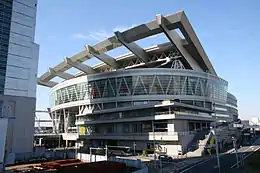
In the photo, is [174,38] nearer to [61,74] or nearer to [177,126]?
[177,126]

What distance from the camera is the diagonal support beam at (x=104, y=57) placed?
245 feet

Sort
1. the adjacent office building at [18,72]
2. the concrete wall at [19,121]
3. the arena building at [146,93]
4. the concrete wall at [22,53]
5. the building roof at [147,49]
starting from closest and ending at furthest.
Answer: the concrete wall at [19,121] → the adjacent office building at [18,72] → the concrete wall at [22,53] → the arena building at [146,93] → the building roof at [147,49]

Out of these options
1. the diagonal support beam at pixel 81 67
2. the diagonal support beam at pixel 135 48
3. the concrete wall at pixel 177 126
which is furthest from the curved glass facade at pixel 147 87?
the concrete wall at pixel 177 126

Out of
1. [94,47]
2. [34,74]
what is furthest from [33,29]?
[94,47]

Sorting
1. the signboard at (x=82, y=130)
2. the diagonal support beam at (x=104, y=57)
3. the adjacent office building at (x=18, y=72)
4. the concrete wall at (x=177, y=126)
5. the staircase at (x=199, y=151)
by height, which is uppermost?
the diagonal support beam at (x=104, y=57)

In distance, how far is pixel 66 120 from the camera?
89688 millimetres

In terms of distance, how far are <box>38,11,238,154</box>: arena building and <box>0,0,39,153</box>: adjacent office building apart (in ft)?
77.0

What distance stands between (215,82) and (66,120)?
59.6 m

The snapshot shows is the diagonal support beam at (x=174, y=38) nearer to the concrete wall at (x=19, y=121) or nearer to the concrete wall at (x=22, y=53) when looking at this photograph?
the concrete wall at (x=22, y=53)

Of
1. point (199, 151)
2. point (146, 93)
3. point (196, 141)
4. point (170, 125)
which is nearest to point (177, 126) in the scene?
point (170, 125)

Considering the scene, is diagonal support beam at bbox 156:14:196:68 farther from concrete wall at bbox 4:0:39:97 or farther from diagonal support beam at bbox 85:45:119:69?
concrete wall at bbox 4:0:39:97

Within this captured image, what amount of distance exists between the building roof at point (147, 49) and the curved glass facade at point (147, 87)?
23.6 ft

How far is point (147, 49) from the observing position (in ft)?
261

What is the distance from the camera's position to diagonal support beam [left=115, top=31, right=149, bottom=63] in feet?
224
